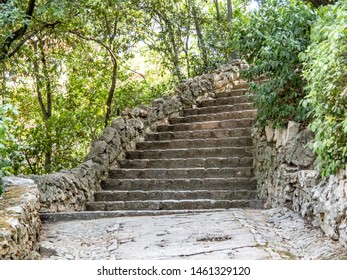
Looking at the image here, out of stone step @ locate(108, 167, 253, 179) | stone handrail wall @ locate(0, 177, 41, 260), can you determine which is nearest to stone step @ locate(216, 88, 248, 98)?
Result: stone step @ locate(108, 167, 253, 179)

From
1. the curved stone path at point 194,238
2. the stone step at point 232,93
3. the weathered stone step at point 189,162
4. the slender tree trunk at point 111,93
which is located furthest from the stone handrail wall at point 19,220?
the stone step at point 232,93

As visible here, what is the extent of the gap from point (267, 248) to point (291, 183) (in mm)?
1663

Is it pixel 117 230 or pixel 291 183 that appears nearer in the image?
pixel 117 230

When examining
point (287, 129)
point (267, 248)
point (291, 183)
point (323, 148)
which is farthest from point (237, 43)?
point (267, 248)

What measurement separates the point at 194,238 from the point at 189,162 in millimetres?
3621

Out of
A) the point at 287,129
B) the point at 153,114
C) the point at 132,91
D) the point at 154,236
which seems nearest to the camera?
the point at 154,236

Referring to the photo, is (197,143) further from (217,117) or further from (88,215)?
(88,215)

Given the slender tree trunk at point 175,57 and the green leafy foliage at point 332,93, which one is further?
the slender tree trunk at point 175,57

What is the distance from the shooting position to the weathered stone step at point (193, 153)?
8031mm

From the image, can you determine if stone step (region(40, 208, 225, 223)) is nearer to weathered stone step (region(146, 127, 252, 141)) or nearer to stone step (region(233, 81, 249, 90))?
weathered stone step (region(146, 127, 252, 141))

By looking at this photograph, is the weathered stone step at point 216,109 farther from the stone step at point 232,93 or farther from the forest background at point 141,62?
the forest background at point 141,62

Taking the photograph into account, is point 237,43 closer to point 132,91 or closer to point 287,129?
point 287,129

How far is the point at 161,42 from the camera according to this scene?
1181 cm

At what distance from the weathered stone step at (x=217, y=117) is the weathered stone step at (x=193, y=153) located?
151 centimetres
